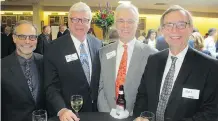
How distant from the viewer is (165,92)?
6.08ft

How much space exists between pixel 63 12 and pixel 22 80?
1358 cm

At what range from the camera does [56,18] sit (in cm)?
1544

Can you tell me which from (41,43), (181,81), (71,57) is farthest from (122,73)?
(41,43)

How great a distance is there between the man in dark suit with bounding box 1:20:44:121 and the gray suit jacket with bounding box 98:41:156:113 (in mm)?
597

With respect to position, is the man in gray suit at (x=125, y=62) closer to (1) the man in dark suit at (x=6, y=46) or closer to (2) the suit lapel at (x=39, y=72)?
(2) the suit lapel at (x=39, y=72)

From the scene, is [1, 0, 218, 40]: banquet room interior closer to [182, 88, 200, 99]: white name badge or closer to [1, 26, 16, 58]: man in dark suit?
[1, 26, 16, 58]: man in dark suit

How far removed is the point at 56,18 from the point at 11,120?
1385 centimetres

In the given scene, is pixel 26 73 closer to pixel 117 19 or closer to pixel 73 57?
pixel 73 57

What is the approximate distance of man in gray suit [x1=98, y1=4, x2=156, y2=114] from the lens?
2232mm

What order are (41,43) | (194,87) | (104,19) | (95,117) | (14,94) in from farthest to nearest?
(41,43), (104,19), (14,94), (95,117), (194,87)

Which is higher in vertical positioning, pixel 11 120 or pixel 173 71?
pixel 173 71

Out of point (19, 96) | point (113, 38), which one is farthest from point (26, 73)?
point (113, 38)

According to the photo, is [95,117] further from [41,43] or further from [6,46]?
[6,46]

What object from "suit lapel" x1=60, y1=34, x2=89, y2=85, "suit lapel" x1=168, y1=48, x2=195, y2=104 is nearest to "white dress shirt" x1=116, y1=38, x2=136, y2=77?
"suit lapel" x1=60, y1=34, x2=89, y2=85
